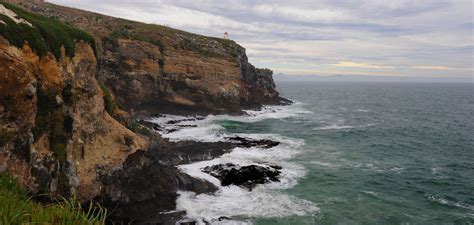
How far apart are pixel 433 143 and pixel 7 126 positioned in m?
48.8

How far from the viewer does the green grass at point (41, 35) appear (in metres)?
18.0

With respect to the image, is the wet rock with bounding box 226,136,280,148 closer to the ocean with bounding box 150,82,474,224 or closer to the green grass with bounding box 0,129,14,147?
the ocean with bounding box 150,82,474,224

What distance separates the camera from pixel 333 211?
24922mm

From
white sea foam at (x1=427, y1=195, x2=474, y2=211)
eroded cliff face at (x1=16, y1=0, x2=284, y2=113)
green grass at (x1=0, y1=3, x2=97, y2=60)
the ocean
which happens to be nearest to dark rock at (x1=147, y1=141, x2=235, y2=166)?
the ocean

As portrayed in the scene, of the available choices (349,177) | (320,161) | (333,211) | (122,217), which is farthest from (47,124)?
(320,161)

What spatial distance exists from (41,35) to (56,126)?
499cm

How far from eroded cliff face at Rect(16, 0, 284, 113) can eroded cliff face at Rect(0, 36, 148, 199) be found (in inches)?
1322

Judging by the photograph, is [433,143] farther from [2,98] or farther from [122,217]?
[2,98]

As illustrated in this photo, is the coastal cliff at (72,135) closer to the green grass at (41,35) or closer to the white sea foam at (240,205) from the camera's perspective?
the green grass at (41,35)

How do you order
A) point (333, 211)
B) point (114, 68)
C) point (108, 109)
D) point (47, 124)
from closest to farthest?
point (47, 124)
point (333, 211)
point (108, 109)
point (114, 68)

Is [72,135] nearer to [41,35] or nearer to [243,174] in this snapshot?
[41,35]

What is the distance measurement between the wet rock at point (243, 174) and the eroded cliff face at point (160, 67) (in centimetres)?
3068

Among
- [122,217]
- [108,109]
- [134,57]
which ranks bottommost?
[122,217]

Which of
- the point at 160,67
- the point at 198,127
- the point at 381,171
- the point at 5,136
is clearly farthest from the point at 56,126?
the point at 160,67
